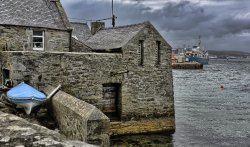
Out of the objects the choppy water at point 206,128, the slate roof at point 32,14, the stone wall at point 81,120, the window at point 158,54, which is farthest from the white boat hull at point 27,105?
the window at point 158,54

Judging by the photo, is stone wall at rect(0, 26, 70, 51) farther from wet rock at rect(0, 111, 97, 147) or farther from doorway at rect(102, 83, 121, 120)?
wet rock at rect(0, 111, 97, 147)

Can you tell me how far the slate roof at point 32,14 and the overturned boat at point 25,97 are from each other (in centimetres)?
684

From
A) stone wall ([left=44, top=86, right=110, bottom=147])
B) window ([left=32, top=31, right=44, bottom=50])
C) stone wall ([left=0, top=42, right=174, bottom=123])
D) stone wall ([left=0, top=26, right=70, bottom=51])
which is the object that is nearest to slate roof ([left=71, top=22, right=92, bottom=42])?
stone wall ([left=0, top=26, right=70, bottom=51])

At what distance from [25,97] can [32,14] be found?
9027 millimetres

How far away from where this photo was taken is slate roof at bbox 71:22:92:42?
98.4 feet

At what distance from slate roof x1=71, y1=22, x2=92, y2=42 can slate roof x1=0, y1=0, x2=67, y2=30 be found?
6.48 meters

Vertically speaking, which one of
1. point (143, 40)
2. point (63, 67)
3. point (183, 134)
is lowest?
point (183, 134)

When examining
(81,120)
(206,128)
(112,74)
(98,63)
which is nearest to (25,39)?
(98,63)

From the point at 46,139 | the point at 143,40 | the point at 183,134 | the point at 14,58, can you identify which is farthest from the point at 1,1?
the point at 46,139

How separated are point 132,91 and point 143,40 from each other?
2.74 metres

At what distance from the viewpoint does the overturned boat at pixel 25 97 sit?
14.2m

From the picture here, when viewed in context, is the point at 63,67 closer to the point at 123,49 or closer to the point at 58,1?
the point at 123,49

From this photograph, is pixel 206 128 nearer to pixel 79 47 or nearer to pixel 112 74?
pixel 112 74

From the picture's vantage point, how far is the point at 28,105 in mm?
14320
